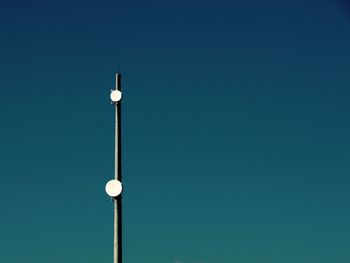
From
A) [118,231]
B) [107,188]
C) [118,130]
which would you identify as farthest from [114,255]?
[118,130]

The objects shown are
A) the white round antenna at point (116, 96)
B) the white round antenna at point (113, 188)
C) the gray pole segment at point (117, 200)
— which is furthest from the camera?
the white round antenna at point (116, 96)

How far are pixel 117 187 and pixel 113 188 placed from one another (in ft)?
0.23

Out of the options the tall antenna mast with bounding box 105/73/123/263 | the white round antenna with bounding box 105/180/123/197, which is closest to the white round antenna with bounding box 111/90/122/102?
the tall antenna mast with bounding box 105/73/123/263

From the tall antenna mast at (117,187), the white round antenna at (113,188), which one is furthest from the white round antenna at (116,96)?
the white round antenna at (113,188)

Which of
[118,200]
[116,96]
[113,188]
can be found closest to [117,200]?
[118,200]

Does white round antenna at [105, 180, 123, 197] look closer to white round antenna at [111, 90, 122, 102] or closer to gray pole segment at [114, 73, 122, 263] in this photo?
gray pole segment at [114, 73, 122, 263]

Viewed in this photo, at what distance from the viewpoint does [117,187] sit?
417 inches

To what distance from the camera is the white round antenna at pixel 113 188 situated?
34.7ft

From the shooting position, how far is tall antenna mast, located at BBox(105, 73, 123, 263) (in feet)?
34.4

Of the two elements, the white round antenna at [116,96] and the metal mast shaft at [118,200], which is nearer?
the metal mast shaft at [118,200]

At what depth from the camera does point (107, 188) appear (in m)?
10.6

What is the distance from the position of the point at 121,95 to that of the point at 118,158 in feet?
3.78

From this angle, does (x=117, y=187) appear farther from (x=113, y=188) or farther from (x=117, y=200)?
(x=117, y=200)

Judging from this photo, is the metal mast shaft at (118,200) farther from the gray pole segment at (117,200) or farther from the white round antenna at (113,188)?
the white round antenna at (113,188)
